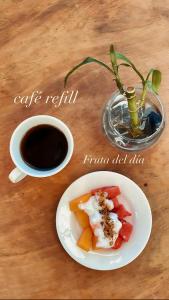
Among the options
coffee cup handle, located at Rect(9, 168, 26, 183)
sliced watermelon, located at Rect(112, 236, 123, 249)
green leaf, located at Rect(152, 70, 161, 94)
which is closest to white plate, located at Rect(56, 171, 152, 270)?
sliced watermelon, located at Rect(112, 236, 123, 249)

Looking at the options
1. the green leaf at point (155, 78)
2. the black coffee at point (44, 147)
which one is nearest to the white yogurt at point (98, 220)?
the black coffee at point (44, 147)

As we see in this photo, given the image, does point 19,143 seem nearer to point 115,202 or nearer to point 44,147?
point 44,147

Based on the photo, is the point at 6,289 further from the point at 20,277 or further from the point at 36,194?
the point at 36,194

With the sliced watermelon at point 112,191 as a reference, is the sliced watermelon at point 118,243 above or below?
below

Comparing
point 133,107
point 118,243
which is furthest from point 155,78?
point 118,243

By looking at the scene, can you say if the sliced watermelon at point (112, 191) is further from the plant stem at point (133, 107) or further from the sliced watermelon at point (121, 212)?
the plant stem at point (133, 107)

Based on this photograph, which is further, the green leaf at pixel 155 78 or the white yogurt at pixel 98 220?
the white yogurt at pixel 98 220

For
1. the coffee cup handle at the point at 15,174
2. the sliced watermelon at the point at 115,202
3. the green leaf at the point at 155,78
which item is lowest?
the sliced watermelon at the point at 115,202

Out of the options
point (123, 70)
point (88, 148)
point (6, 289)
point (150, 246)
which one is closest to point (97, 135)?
point (88, 148)
